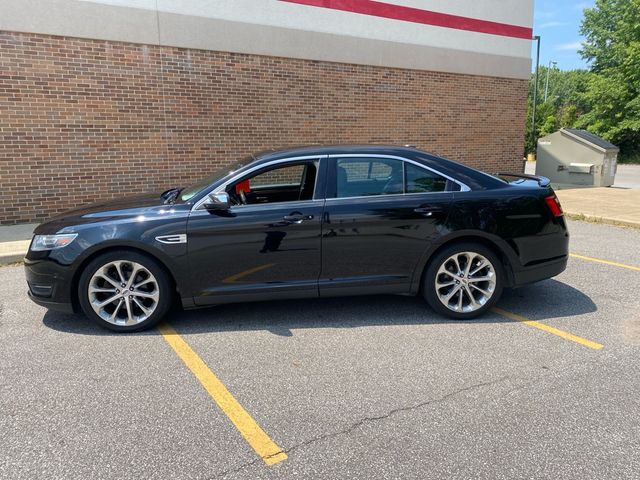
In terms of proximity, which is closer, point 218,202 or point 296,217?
point 218,202

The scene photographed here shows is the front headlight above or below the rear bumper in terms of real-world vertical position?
above

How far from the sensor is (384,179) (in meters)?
4.44

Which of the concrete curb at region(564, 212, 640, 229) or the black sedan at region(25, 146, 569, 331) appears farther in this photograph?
the concrete curb at region(564, 212, 640, 229)

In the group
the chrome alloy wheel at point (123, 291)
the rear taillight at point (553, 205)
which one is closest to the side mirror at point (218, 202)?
the chrome alloy wheel at point (123, 291)

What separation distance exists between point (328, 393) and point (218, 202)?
1.81 metres

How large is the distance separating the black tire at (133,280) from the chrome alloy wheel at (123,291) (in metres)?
0.02

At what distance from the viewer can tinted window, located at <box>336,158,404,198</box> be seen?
14.4 feet

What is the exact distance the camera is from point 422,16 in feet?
38.4

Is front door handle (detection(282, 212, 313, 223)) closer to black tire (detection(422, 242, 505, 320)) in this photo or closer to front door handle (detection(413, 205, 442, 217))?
front door handle (detection(413, 205, 442, 217))

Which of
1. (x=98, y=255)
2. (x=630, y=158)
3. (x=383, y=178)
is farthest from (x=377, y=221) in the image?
(x=630, y=158)

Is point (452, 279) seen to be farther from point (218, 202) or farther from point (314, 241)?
point (218, 202)

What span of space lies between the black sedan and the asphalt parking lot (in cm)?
32

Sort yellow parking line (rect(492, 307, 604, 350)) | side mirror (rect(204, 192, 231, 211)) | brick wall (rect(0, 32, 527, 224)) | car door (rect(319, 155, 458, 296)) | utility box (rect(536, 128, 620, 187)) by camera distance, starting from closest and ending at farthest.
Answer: yellow parking line (rect(492, 307, 604, 350))
side mirror (rect(204, 192, 231, 211))
car door (rect(319, 155, 458, 296))
brick wall (rect(0, 32, 527, 224))
utility box (rect(536, 128, 620, 187))

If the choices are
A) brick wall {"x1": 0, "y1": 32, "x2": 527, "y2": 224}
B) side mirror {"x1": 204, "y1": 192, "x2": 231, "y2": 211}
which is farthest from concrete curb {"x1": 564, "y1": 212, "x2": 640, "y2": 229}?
side mirror {"x1": 204, "y1": 192, "x2": 231, "y2": 211}
